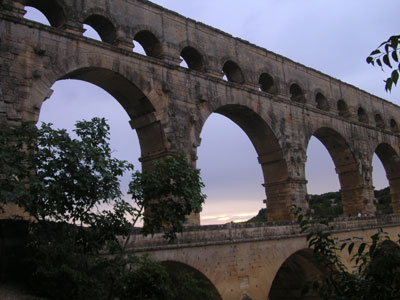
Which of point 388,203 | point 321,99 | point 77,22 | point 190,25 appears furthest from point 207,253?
point 388,203

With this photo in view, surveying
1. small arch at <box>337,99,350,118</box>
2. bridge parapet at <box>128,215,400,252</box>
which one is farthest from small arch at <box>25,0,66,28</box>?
small arch at <box>337,99,350,118</box>

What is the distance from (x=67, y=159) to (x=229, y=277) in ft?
21.3

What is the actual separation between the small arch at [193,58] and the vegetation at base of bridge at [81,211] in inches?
329

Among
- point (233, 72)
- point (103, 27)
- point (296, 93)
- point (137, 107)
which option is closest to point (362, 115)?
point (296, 93)

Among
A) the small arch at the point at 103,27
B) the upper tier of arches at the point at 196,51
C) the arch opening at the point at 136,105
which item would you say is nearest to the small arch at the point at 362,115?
the upper tier of arches at the point at 196,51

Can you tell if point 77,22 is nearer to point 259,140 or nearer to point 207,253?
A: point 207,253

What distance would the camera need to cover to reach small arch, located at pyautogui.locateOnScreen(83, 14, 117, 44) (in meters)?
14.5

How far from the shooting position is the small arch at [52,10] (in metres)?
13.3

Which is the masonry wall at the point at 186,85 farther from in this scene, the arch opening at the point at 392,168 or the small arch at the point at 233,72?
the arch opening at the point at 392,168

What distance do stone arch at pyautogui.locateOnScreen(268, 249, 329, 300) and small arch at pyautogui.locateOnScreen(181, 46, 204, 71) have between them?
26.9ft

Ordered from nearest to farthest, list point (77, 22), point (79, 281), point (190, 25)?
point (79, 281)
point (77, 22)
point (190, 25)

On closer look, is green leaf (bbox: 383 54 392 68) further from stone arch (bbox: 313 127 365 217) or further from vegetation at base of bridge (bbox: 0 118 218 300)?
stone arch (bbox: 313 127 365 217)

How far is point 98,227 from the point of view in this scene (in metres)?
8.63

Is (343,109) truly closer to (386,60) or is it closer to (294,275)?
(294,275)
